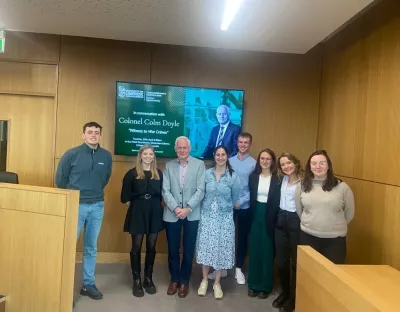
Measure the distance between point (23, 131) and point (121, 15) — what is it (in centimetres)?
195

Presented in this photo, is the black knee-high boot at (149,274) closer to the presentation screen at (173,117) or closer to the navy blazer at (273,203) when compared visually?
the navy blazer at (273,203)

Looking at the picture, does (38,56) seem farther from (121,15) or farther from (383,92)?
(383,92)

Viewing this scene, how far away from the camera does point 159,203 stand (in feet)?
11.3

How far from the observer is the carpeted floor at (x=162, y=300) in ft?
10.5

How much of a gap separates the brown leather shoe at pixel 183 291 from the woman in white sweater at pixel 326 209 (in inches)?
49.1

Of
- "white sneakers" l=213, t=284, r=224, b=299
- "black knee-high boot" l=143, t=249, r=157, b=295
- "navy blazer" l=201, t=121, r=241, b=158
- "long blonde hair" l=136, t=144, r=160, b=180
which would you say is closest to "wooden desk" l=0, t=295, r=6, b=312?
"black knee-high boot" l=143, t=249, r=157, b=295

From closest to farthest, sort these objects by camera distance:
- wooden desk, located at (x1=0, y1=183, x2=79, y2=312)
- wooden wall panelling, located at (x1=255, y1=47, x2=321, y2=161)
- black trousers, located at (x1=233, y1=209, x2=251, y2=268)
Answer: wooden desk, located at (x1=0, y1=183, x2=79, y2=312), black trousers, located at (x1=233, y1=209, x2=251, y2=268), wooden wall panelling, located at (x1=255, y1=47, x2=321, y2=161)

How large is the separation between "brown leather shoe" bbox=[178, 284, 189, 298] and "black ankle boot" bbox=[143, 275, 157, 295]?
239 millimetres

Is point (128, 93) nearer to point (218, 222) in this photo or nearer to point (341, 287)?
point (218, 222)

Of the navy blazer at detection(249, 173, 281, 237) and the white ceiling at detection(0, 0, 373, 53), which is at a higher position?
the white ceiling at detection(0, 0, 373, 53)

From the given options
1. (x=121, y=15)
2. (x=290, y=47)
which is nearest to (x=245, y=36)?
(x=290, y=47)

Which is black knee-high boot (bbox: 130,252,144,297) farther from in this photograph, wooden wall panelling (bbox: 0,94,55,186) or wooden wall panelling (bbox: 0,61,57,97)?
wooden wall panelling (bbox: 0,61,57,97)

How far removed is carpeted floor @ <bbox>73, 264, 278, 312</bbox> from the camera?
10.5 feet

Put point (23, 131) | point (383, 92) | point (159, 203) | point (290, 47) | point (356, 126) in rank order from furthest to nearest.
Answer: point (23, 131) → point (290, 47) → point (356, 126) → point (159, 203) → point (383, 92)
